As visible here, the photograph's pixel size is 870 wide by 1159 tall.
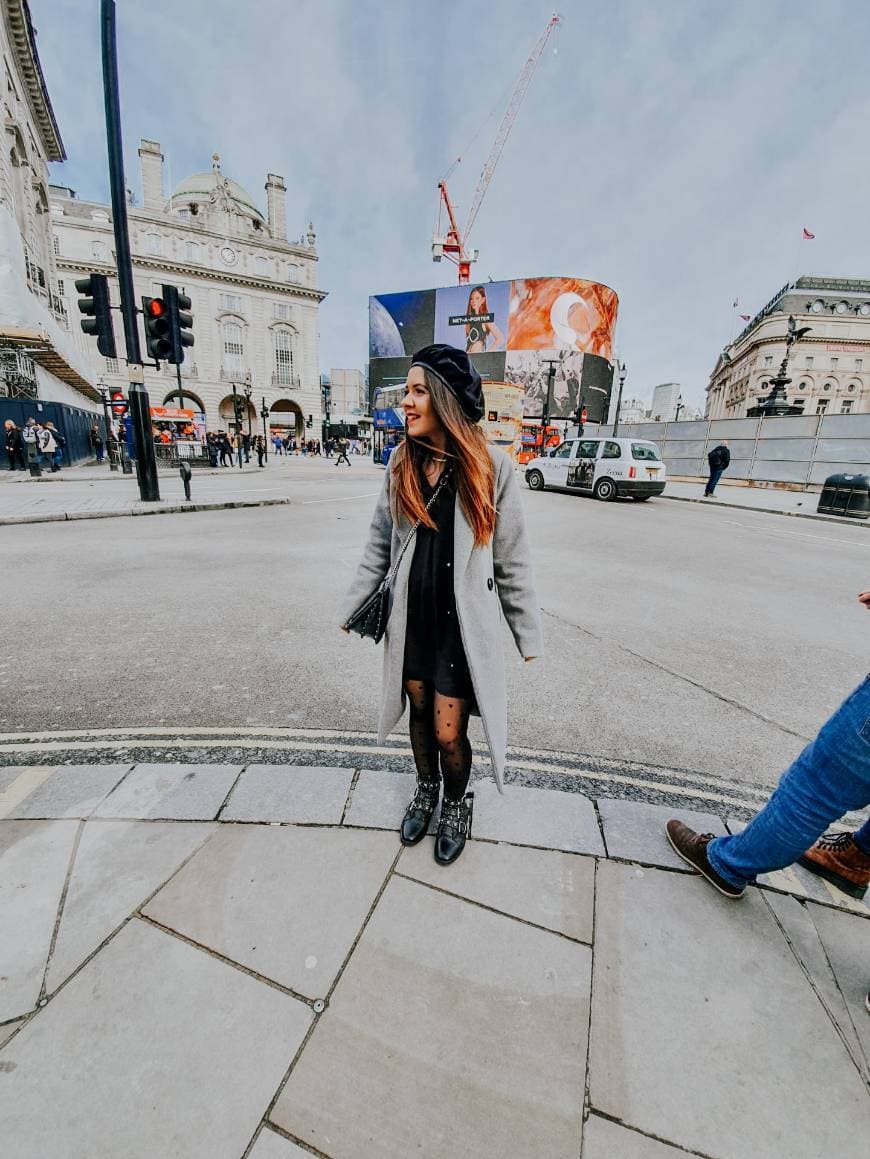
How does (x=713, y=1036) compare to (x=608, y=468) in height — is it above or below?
below

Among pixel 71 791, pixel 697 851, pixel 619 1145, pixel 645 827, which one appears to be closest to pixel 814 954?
pixel 697 851

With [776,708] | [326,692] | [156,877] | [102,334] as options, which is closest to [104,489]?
[102,334]

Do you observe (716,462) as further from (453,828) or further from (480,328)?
(480,328)

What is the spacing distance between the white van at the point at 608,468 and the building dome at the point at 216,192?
5655cm

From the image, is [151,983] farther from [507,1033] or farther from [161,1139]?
[507,1033]

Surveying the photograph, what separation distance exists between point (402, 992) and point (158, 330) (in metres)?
11.3

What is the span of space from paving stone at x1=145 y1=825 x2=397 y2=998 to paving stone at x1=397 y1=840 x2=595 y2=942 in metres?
0.17

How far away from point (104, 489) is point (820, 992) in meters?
15.6

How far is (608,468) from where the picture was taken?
14.4m

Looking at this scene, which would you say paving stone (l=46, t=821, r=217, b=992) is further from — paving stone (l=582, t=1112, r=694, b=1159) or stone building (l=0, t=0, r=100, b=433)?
stone building (l=0, t=0, r=100, b=433)

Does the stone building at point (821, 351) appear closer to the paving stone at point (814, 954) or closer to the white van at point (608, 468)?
the white van at point (608, 468)

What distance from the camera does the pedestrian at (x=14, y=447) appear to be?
17.6 m

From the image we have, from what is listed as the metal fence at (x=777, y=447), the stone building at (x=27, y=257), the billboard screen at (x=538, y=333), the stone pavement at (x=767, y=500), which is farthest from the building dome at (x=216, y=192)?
the stone pavement at (x=767, y=500)

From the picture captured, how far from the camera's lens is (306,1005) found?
139 centimetres
